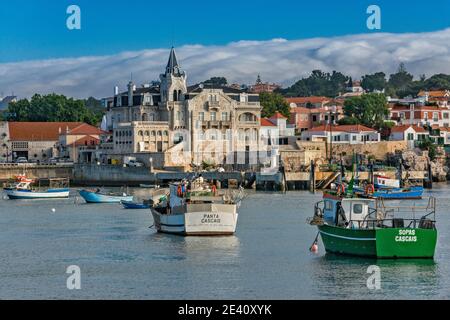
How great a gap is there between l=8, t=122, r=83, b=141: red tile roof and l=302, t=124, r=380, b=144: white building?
1223 inches

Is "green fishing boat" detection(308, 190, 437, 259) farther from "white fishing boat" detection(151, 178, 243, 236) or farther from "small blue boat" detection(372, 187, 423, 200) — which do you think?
"small blue boat" detection(372, 187, 423, 200)

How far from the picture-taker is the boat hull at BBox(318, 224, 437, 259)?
43.3 metres

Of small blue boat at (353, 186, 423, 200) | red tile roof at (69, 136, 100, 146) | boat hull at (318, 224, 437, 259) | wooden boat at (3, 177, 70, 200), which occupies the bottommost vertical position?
boat hull at (318, 224, 437, 259)

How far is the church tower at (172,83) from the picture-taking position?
125 meters

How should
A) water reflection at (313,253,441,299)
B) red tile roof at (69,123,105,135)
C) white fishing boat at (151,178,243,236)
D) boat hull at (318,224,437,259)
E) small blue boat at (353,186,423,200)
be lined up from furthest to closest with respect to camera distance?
red tile roof at (69,123,105,135) → small blue boat at (353,186,423,200) → white fishing boat at (151,178,243,236) → boat hull at (318,224,437,259) → water reflection at (313,253,441,299)

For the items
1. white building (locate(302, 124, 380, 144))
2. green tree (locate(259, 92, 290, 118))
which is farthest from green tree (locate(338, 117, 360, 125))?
white building (locate(302, 124, 380, 144))

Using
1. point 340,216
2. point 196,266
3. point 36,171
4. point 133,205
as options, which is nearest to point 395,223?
point 340,216

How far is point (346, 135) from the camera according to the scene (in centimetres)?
13425

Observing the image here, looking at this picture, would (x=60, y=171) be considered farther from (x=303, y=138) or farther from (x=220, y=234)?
(x=220, y=234)

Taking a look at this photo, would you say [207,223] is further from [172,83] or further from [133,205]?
[172,83]

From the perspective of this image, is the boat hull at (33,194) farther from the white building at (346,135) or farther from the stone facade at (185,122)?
the white building at (346,135)

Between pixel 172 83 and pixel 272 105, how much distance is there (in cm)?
3205

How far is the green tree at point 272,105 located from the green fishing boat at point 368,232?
10532cm
